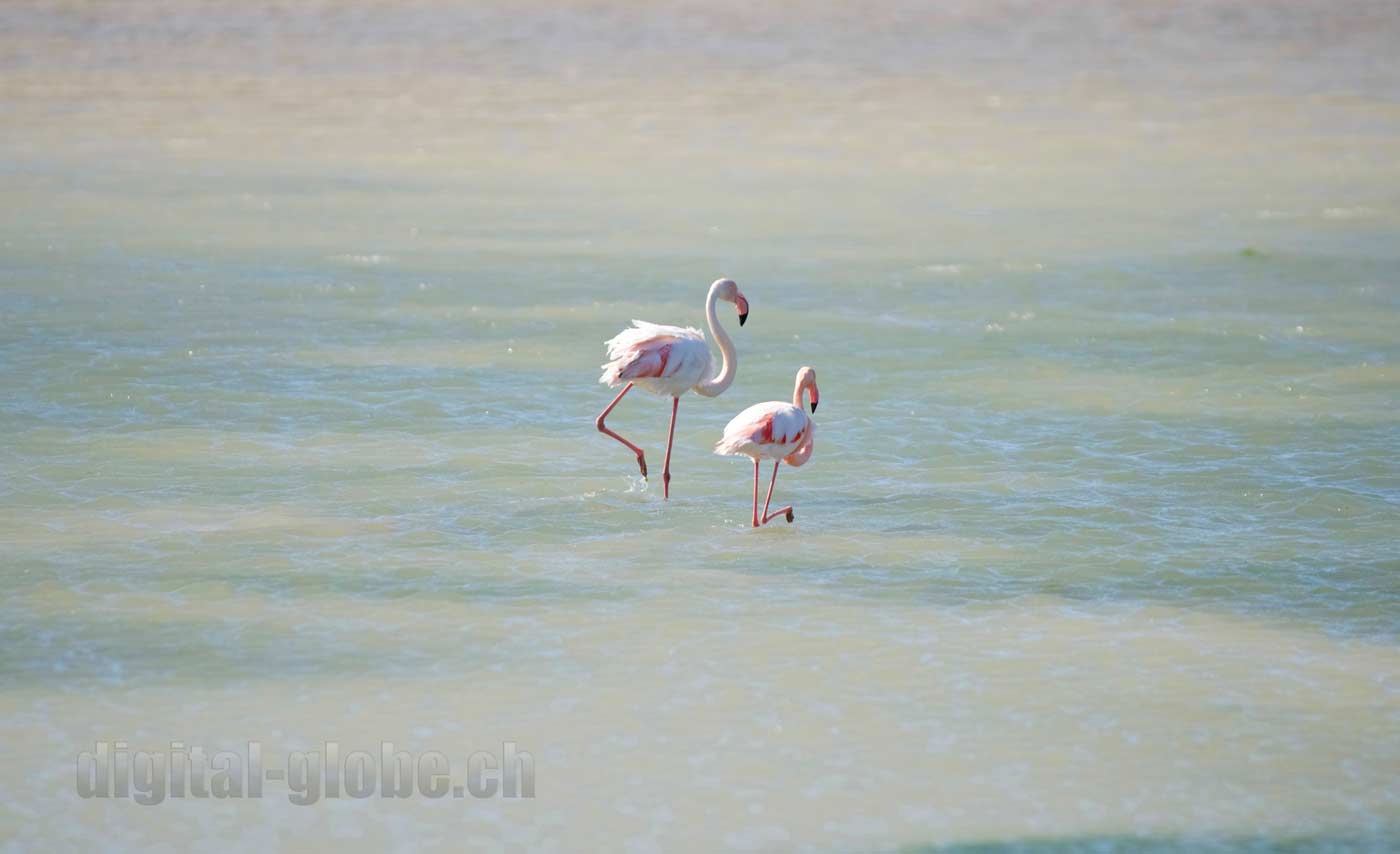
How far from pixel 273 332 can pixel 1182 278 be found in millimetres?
4588

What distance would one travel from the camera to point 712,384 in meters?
6.17

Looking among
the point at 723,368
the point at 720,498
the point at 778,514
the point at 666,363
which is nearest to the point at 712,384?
the point at 723,368

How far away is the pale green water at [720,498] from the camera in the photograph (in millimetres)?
3988

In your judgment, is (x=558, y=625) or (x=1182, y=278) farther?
(x=1182, y=278)

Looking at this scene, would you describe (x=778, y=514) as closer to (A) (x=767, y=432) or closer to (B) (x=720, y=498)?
(A) (x=767, y=432)

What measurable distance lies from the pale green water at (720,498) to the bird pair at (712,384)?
20 cm

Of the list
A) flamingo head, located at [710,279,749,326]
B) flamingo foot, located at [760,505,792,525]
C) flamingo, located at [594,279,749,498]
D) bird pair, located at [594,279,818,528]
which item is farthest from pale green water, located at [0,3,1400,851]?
flamingo head, located at [710,279,749,326]

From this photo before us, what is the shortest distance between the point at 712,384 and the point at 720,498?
0.40m

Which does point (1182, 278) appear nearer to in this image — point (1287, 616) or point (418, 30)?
point (1287, 616)

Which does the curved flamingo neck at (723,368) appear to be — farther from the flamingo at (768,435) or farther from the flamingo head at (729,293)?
the flamingo at (768,435)

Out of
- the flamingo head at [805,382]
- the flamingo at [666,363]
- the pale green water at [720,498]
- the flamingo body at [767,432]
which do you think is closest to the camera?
the pale green water at [720,498]

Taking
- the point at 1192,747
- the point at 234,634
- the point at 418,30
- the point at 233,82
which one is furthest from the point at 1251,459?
the point at 418,30

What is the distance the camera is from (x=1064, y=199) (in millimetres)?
12453

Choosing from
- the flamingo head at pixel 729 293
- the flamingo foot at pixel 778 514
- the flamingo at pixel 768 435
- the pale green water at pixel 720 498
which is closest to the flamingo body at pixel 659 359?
the flamingo head at pixel 729 293
